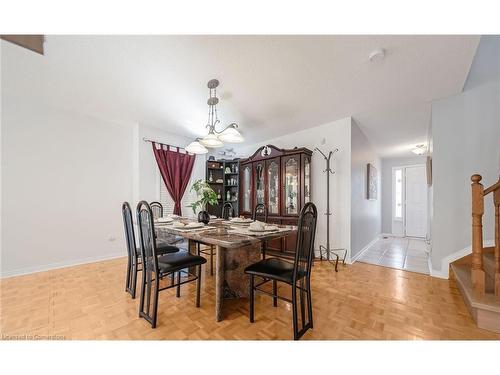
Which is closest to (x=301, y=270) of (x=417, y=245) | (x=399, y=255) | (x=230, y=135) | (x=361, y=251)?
(x=230, y=135)

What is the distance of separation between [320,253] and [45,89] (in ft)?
14.8

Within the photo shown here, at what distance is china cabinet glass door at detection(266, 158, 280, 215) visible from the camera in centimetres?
360

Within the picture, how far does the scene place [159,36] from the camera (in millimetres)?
1596

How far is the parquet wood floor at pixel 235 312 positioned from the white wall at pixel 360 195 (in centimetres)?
104

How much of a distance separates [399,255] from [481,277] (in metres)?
2.14

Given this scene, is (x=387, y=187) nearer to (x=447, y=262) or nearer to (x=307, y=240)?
(x=447, y=262)

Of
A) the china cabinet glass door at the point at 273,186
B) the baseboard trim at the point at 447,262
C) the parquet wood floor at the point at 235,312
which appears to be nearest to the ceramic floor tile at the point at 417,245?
the baseboard trim at the point at 447,262

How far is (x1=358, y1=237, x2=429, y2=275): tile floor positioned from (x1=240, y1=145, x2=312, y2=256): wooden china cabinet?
1.37 meters

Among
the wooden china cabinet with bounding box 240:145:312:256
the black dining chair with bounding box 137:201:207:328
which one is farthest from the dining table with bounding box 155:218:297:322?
the wooden china cabinet with bounding box 240:145:312:256

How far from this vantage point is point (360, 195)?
3711 millimetres

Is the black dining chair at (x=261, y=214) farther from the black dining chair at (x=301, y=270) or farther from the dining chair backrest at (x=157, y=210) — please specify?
the dining chair backrest at (x=157, y=210)

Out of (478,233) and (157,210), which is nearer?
(478,233)

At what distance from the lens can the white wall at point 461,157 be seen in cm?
229
